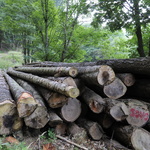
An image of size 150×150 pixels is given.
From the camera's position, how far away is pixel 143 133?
2.58m

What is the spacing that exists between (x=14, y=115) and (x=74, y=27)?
8.58 metres

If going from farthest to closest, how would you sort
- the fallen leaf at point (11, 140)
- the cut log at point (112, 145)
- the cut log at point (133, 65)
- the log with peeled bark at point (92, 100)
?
the log with peeled bark at point (92, 100) → the cut log at point (133, 65) → the cut log at point (112, 145) → the fallen leaf at point (11, 140)

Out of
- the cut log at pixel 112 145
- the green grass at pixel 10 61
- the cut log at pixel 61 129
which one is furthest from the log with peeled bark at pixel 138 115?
the green grass at pixel 10 61

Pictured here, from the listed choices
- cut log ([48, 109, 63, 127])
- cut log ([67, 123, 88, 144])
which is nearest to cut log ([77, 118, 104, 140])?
cut log ([67, 123, 88, 144])

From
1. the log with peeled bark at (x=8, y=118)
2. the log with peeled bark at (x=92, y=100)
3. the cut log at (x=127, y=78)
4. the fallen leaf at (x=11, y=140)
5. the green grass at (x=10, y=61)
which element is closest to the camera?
the fallen leaf at (x=11, y=140)

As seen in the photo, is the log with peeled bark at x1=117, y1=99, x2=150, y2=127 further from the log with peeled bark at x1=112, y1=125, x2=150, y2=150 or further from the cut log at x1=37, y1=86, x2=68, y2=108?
the cut log at x1=37, y1=86, x2=68, y2=108

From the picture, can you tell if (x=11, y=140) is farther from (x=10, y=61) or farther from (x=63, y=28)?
(x=10, y=61)

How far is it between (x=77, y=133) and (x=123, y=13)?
658 cm

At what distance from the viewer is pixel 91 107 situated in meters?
2.86

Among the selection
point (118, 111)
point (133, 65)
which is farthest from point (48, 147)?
point (133, 65)

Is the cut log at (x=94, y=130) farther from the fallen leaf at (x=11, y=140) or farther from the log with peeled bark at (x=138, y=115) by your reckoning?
the fallen leaf at (x=11, y=140)

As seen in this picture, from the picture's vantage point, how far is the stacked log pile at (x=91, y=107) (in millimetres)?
2518

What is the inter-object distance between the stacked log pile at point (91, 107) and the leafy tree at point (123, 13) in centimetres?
476

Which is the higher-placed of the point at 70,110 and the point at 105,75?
the point at 105,75
